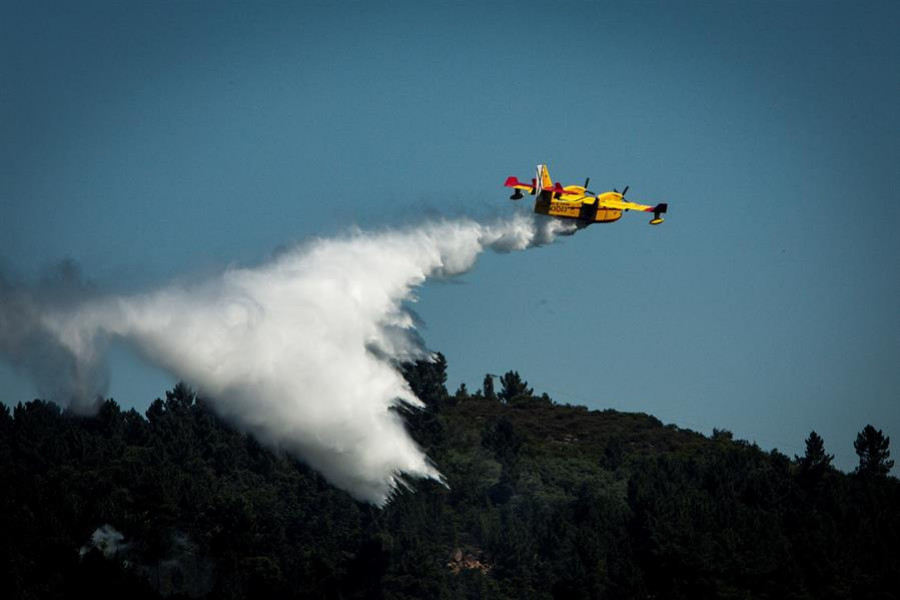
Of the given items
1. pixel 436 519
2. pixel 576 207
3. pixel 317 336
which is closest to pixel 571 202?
pixel 576 207

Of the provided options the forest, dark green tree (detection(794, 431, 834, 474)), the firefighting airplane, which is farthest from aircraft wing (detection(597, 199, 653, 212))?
dark green tree (detection(794, 431, 834, 474))

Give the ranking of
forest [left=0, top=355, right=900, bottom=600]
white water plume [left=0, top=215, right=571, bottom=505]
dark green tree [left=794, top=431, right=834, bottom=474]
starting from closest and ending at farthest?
white water plume [left=0, top=215, right=571, bottom=505]
forest [left=0, top=355, right=900, bottom=600]
dark green tree [left=794, top=431, right=834, bottom=474]

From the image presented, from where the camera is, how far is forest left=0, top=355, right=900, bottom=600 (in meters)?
95.7

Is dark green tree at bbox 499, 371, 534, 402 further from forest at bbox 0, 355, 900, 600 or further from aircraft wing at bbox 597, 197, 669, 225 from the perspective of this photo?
aircraft wing at bbox 597, 197, 669, 225

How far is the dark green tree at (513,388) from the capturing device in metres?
184

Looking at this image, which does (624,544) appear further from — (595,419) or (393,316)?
(595,419)

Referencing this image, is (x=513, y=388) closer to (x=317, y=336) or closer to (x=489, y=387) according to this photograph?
(x=489, y=387)

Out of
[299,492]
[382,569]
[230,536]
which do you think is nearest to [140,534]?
[230,536]

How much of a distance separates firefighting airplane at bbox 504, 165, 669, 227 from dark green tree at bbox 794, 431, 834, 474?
219 feet

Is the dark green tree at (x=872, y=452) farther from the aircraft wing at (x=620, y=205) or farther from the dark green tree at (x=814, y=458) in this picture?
the aircraft wing at (x=620, y=205)

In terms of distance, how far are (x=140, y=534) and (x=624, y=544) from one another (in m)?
32.7

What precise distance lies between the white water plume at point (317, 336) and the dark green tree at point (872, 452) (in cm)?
7966

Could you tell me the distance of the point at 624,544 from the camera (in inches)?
4215

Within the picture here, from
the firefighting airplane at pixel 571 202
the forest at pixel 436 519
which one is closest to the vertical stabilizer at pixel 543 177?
the firefighting airplane at pixel 571 202
